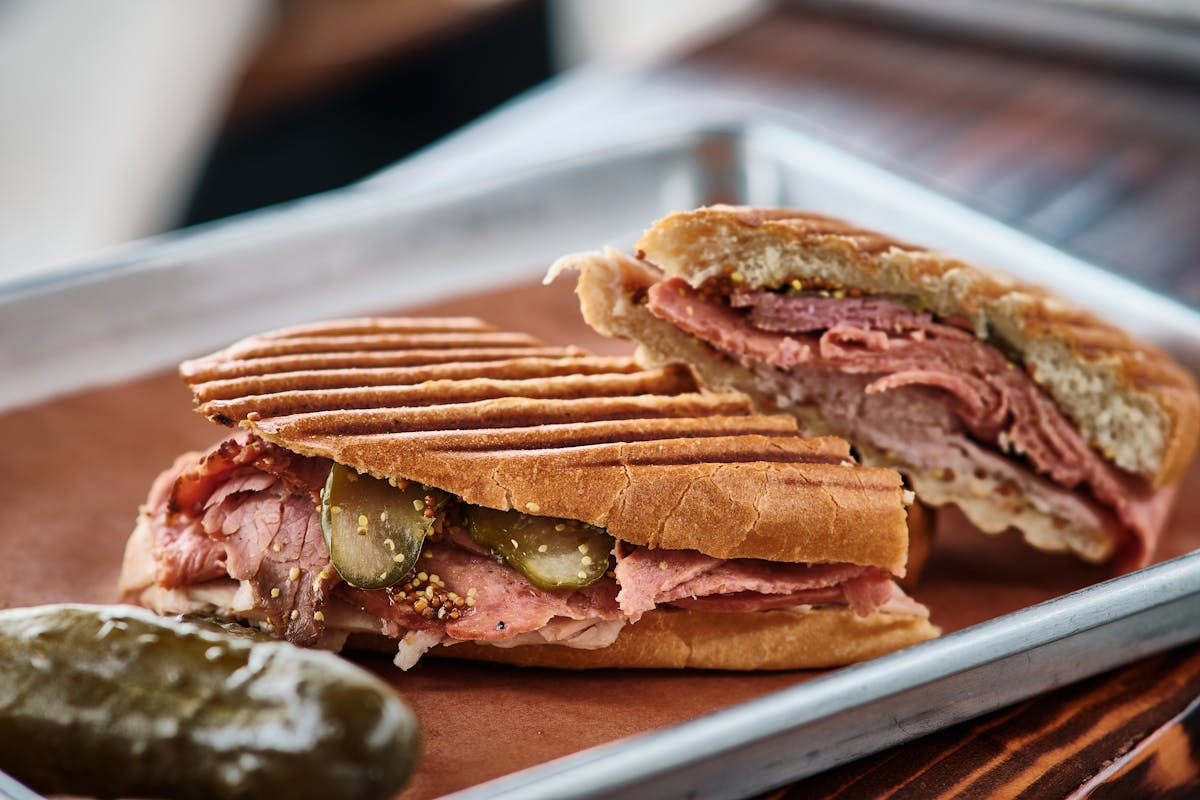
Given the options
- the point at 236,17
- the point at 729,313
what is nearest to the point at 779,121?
the point at 729,313

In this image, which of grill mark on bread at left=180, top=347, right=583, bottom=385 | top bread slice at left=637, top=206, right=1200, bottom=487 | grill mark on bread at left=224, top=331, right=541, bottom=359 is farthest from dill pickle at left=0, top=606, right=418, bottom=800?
top bread slice at left=637, top=206, right=1200, bottom=487

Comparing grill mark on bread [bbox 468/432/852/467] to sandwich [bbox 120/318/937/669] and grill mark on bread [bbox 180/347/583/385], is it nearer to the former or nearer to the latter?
sandwich [bbox 120/318/937/669]

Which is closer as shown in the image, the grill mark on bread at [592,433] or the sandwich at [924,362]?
the grill mark on bread at [592,433]

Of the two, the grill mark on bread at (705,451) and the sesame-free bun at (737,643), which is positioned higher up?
the grill mark on bread at (705,451)

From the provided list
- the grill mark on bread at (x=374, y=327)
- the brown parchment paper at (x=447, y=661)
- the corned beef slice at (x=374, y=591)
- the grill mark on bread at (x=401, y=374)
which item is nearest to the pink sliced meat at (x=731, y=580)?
the corned beef slice at (x=374, y=591)

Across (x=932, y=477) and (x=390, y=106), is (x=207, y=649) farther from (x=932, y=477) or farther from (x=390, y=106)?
(x=390, y=106)

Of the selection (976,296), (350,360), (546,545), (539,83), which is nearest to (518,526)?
(546,545)

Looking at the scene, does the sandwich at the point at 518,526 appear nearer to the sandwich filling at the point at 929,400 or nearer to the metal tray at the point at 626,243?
the sandwich filling at the point at 929,400
